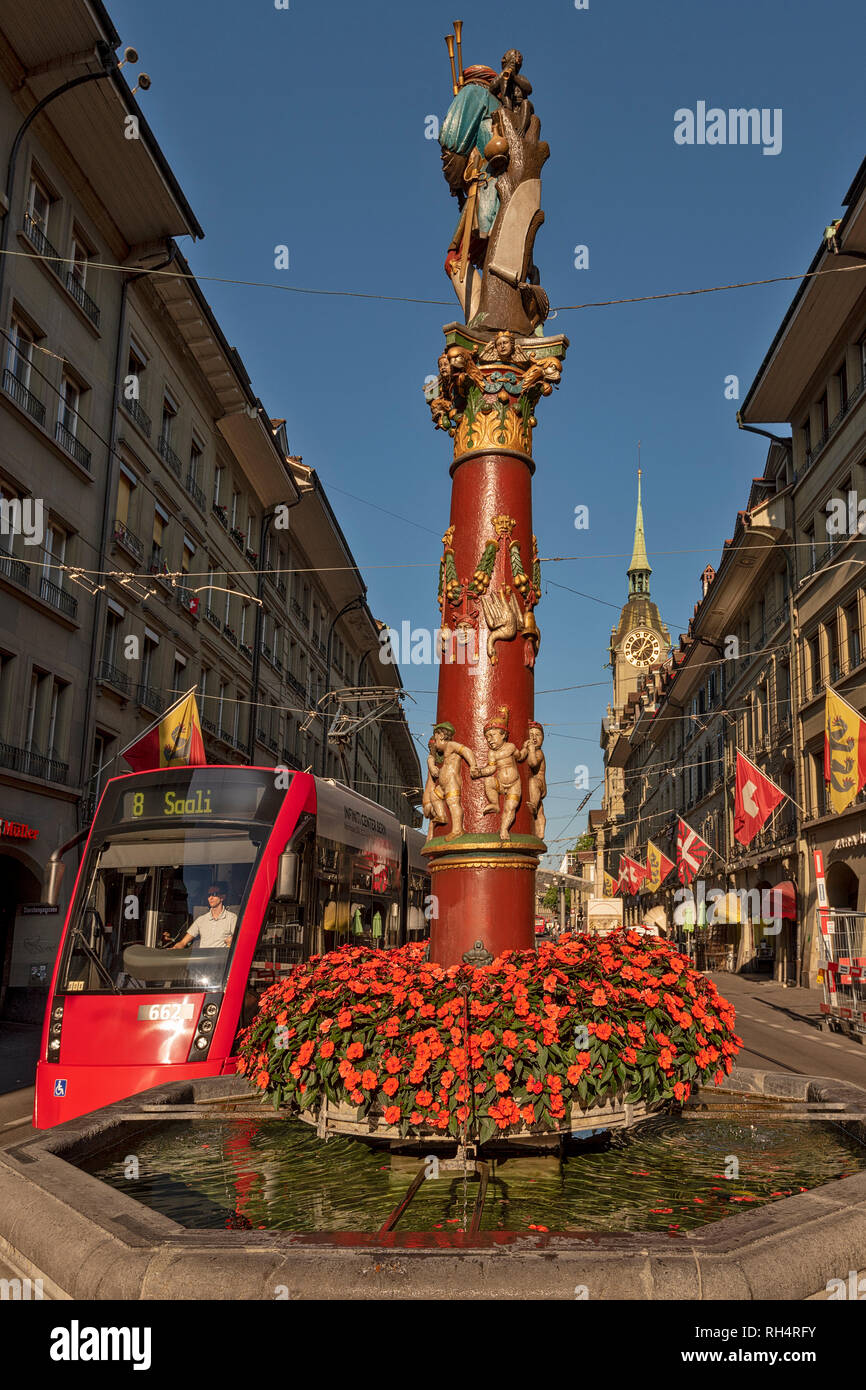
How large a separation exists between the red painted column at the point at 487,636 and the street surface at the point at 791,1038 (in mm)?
4464

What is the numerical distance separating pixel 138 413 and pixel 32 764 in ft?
32.5

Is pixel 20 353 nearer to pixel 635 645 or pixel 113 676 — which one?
pixel 113 676

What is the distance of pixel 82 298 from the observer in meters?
23.5

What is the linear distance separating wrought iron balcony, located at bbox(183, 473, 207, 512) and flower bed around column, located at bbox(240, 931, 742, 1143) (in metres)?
26.0

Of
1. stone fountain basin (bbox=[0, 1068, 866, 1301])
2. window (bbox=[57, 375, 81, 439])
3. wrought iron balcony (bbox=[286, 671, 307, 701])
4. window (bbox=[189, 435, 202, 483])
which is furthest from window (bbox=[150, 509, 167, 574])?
stone fountain basin (bbox=[0, 1068, 866, 1301])

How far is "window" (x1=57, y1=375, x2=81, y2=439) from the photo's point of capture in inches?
886

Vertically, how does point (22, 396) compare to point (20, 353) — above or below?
below

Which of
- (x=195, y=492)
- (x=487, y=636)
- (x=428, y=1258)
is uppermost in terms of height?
(x=195, y=492)

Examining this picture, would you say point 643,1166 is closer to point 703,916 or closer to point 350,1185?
point 350,1185

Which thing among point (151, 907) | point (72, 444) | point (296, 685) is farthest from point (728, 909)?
point (151, 907)
